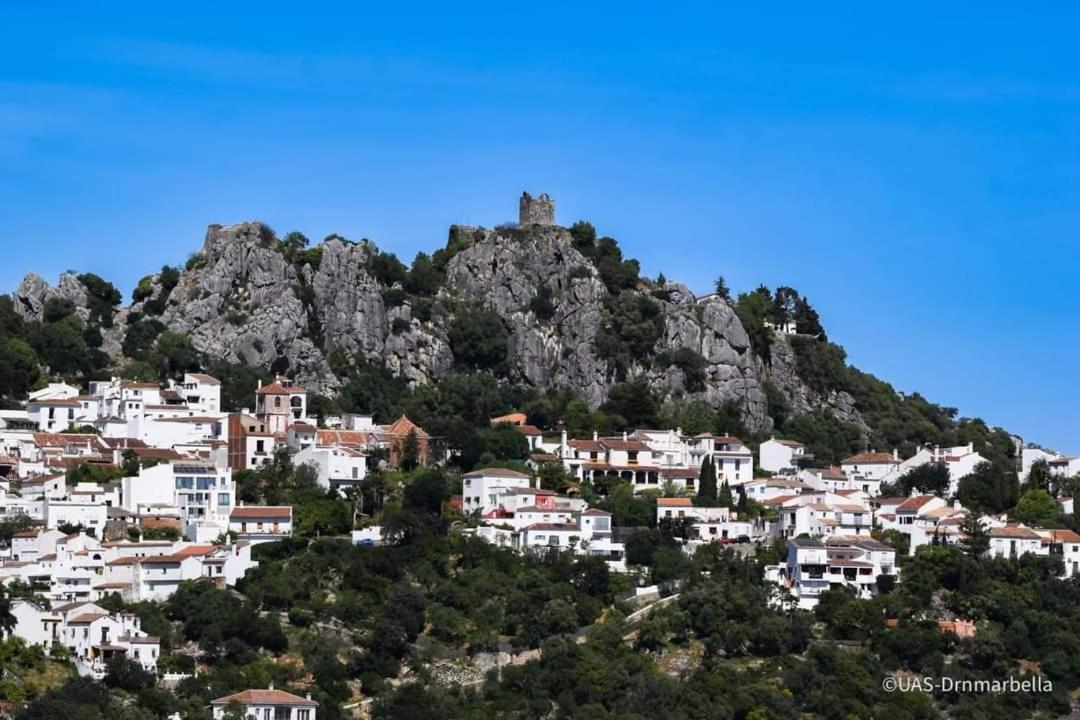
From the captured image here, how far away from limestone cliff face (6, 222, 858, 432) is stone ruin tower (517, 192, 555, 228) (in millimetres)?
4620

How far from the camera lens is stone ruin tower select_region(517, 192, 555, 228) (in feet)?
389

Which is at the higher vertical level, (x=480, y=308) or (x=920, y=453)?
(x=480, y=308)

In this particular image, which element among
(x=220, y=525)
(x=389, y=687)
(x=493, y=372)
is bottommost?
(x=389, y=687)

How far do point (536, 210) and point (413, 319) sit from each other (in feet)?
42.4

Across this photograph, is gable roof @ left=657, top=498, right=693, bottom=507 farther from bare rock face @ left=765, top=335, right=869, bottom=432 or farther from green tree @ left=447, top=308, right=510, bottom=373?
bare rock face @ left=765, top=335, right=869, bottom=432

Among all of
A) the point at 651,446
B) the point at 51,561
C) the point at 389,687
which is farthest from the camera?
the point at 651,446

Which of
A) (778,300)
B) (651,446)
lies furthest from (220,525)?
(778,300)

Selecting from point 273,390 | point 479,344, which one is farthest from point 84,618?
point 479,344

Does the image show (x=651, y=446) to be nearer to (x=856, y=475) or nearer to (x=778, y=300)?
(x=856, y=475)

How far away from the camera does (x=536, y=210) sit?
4680 inches

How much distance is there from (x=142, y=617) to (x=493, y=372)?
134ft

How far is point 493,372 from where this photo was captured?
352 feet

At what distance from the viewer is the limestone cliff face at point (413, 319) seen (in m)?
105

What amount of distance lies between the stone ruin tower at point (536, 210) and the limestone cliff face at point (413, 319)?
462 centimetres
